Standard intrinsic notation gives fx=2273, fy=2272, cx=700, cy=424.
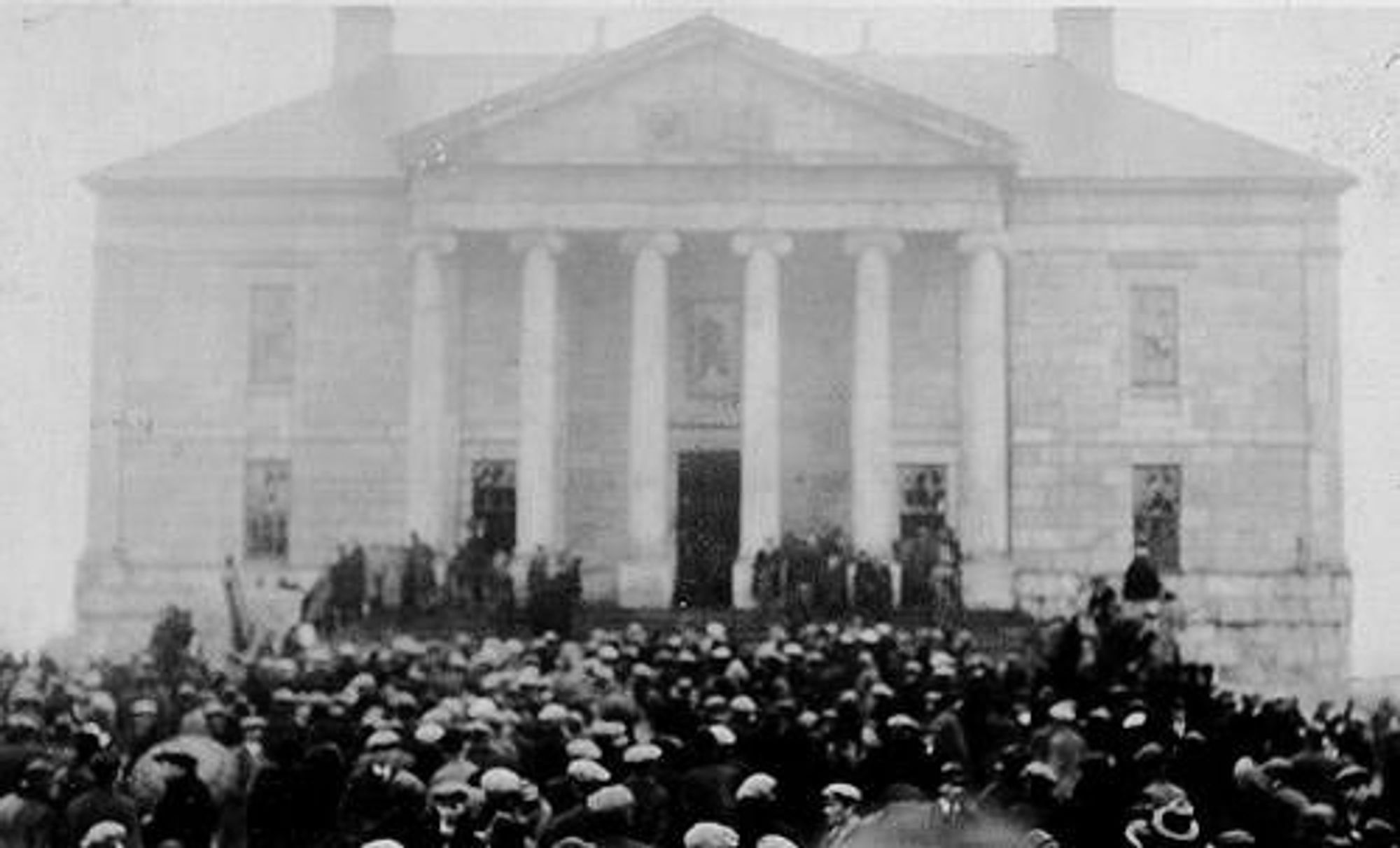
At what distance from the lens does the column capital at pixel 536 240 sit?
1684 inches

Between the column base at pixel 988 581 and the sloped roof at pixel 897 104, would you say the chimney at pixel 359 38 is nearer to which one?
the sloped roof at pixel 897 104

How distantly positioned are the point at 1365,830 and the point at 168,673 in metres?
17.6

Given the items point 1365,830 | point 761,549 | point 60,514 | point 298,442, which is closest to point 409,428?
point 298,442

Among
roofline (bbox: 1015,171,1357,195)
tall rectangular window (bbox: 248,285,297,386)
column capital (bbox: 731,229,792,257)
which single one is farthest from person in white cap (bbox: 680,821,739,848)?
roofline (bbox: 1015,171,1357,195)

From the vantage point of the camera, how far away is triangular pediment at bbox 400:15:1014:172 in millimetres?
42094

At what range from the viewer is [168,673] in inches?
1139

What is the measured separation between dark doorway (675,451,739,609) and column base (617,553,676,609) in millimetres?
657

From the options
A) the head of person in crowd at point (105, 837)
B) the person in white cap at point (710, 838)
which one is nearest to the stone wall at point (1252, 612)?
the person in white cap at point (710, 838)

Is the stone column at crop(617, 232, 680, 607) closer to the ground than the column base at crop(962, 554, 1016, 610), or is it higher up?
higher up

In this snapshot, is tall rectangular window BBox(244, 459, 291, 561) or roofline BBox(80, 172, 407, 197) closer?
roofline BBox(80, 172, 407, 197)

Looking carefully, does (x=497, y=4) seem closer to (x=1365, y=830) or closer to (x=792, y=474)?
(x=1365, y=830)

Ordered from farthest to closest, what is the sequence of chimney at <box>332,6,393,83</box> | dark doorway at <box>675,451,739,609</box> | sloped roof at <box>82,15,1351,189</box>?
dark doorway at <box>675,451,739,609</box> < sloped roof at <box>82,15,1351,189</box> < chimney at <box>332,6,393,83</box>

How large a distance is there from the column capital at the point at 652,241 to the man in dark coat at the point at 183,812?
26.8 meters

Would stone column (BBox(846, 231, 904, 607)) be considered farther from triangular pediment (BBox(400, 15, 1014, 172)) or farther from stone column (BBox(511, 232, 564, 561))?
stone column (BBox(511, 232, 564, 561))
